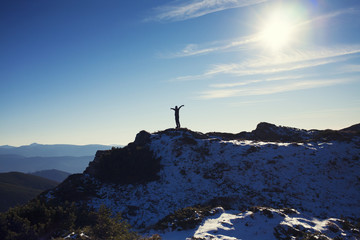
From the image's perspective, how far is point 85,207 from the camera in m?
20.3

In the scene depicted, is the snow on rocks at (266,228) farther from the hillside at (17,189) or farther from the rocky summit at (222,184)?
the hillside at (17,189)

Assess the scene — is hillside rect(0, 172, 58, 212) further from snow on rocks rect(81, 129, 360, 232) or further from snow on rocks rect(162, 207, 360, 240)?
snow on rocks rect(162, 207, 360, 240)

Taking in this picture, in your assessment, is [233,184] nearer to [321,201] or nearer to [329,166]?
[321,201]

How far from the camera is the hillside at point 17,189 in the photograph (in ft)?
336

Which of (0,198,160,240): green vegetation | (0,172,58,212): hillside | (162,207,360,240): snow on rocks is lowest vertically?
(0,172,58,212): hillside

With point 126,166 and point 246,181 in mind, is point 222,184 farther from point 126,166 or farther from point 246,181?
point 126,166

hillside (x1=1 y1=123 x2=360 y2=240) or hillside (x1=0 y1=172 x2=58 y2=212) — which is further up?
hillside (x1=1 y1=123 x2=360 y2=240)

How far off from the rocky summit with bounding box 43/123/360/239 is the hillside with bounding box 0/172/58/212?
65149 millimetres

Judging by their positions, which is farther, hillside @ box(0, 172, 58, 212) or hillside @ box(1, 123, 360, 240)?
hillside @ box(0, 172, 58, 212)

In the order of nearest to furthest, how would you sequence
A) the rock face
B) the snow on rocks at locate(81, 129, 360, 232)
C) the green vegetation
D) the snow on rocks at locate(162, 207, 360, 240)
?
the green vegetation, the snow on rocks at locate(162, 207, 360, 240), the snow on rocks at locate(81, 129, 360, 232), the rock face

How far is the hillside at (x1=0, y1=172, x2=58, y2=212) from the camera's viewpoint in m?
102

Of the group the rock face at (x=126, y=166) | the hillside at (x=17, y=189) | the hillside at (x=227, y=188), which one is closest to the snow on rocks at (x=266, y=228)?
the hillside at (x=227, y=188)

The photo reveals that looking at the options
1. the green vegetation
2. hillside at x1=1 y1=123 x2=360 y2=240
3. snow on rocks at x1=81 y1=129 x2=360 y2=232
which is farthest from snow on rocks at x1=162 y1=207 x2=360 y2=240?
snow on rocks at x1=81 y1=129 x2=360 y2=232

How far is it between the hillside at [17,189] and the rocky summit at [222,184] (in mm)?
65149
